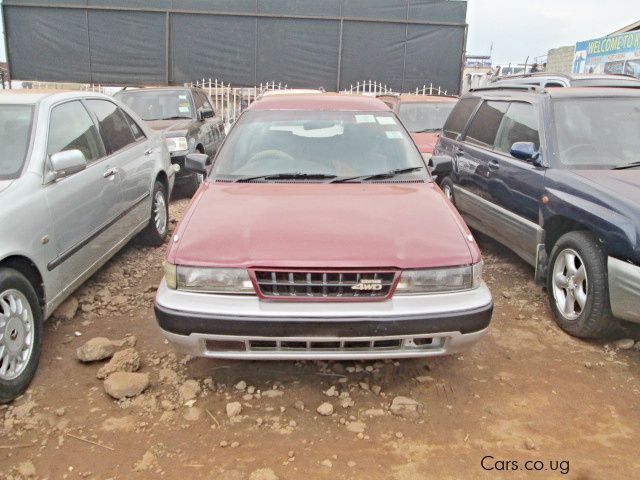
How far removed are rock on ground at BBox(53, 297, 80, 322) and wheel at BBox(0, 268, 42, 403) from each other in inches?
31.5

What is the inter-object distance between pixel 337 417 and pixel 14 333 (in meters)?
1.84

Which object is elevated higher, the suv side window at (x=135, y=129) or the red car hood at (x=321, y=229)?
the suv side window at (x=135, y=129)

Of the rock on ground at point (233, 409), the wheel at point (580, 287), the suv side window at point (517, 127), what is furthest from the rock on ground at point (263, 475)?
the suv side window at point (517, 127)

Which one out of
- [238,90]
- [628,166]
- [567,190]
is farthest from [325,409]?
[238,90]

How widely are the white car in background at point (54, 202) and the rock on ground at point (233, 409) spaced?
1.20m

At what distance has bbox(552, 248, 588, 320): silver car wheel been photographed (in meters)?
3.82

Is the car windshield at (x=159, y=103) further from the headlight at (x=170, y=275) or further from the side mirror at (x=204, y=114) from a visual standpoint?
the headlight at (x=170, y=275)

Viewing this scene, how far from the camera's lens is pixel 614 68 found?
16.6m

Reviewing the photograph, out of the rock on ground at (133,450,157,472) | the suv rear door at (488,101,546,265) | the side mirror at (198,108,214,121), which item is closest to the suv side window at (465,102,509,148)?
the suv rear door at (488,101,546,265)

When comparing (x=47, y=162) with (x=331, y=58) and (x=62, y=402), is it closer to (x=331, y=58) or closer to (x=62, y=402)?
(x=62, y=402)

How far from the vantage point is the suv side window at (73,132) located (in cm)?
388

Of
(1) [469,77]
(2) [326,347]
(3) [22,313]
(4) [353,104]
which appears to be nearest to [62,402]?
(3) [22,313]

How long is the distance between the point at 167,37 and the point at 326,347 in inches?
567

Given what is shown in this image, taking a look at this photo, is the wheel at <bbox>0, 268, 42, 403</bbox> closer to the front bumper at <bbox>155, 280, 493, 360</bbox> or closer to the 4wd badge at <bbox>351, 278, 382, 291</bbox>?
the front bumper at <bbox>155, 280, 493, 360</bbox>
